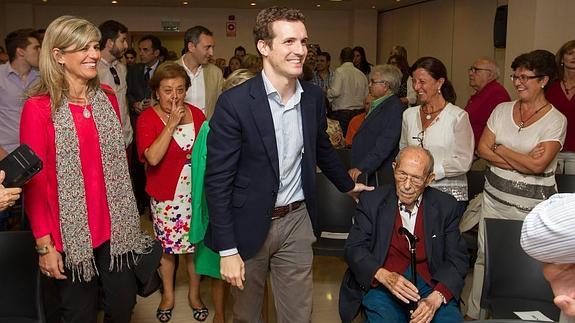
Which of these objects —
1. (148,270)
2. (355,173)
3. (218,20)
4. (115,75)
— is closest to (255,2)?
(218,20)

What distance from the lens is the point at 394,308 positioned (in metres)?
2.59

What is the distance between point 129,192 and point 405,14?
1160 cm

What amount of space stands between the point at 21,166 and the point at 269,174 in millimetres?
910

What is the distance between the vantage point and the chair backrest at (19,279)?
→ 2.40 metres

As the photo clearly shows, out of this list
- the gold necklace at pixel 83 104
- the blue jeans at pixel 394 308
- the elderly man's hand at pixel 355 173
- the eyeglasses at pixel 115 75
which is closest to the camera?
the gold necklace at pixel 83 104

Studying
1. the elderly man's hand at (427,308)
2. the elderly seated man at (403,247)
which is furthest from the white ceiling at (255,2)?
the elderly man's hand at (427,308)

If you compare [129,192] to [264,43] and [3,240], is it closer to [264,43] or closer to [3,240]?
[3,240]

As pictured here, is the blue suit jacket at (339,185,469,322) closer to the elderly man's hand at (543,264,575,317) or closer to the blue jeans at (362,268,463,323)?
A: the blue jeans at (362,268,463,323)

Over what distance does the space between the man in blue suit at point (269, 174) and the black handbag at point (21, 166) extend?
2.05 feet

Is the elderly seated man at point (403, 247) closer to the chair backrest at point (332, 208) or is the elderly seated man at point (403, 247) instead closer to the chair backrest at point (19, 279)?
the chair backrest at point (332, 208)

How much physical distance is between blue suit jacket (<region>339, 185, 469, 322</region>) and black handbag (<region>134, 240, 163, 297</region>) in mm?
901

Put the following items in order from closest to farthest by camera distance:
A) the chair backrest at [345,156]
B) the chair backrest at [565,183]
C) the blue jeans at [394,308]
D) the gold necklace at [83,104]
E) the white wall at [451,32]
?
the gold necklace at [83,104] → the blue jeans at [394,308] → the chair backrest at [565,183] → the chair backrest at [345,156] → the white wall at [451,32]

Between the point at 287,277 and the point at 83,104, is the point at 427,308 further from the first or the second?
the point at 83,104

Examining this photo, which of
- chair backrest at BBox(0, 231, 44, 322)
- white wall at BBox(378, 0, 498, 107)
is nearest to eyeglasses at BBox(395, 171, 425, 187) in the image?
chair backrest at BBox(0, 231, 44, 322)
